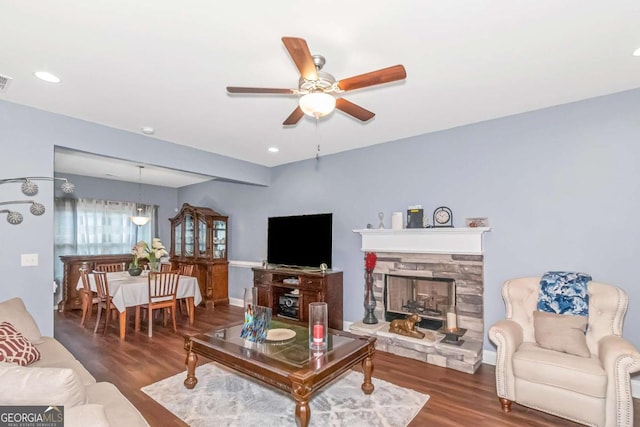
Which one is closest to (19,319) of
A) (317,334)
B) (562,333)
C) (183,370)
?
(183,370)

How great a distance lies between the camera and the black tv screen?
15.6 feet

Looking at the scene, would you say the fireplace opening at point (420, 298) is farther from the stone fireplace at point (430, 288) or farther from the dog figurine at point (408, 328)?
the dog figurine at point (408, 328)

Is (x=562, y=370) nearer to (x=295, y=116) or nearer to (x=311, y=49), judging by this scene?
(x=295, y=116)

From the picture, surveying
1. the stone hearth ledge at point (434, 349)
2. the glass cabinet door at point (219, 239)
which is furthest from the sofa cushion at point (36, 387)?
the glass cabinet door at point (219, 239)

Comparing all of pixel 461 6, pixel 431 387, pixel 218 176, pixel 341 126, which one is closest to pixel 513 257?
pixel 431 387

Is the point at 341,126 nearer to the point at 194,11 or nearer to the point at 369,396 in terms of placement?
the point at 194,11

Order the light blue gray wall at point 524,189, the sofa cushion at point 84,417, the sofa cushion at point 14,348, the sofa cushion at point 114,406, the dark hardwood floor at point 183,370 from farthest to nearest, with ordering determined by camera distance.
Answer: the light blue gray wall at point 524,189, the dark hardwood floor at point 183,370, the sofa cushion at point 14,348, the sofa cushion at point 114,406, the sofa cushion at point 84,417

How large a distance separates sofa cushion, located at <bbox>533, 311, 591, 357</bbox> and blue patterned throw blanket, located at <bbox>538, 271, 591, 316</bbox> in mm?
77

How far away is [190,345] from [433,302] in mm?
2735

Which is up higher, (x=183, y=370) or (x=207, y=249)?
(x=207, y=249)

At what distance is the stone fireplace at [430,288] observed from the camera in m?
3.46

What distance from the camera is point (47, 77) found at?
8.46ft

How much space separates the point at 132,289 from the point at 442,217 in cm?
408

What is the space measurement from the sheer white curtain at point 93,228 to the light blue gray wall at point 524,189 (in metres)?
4.86
